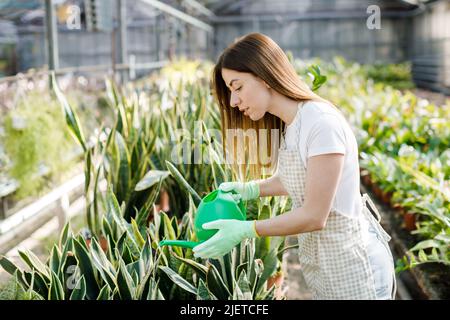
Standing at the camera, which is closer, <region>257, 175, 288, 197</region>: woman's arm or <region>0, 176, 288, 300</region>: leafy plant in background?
<region>0, 176, 288, 300</region>: leafy plant in background

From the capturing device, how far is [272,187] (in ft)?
4.20

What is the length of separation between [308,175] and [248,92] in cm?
20

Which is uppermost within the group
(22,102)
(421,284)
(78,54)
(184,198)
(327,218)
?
(78,54)

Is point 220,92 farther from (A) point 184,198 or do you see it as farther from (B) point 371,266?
(A) point 184,198

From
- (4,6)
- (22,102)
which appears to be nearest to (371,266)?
(22,102)

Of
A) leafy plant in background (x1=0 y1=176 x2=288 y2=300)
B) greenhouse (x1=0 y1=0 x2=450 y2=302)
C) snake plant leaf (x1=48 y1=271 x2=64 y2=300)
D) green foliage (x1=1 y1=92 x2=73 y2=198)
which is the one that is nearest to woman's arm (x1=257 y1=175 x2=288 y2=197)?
greenhouse (x1=0 y1=0 x2=450 y2=302)

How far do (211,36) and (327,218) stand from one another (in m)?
13.9

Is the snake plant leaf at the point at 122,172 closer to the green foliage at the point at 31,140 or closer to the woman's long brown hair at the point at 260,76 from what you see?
the woman's long brown hair at the point at 260,76

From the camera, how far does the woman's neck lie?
1109 mm

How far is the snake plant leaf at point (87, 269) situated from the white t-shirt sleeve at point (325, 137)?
0.53 metres

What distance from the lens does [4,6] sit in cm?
938

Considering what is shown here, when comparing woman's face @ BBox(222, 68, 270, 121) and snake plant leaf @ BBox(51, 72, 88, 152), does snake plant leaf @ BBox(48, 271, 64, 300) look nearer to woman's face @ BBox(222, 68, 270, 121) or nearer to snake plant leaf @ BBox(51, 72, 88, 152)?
woman's face @ BBox(222, 68, 270, 121)

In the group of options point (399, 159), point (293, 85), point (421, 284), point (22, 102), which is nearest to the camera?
point (293, 85)

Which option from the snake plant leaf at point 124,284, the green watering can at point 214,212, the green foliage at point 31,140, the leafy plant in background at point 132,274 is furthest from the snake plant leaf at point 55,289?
the green foliage at point 31,140
